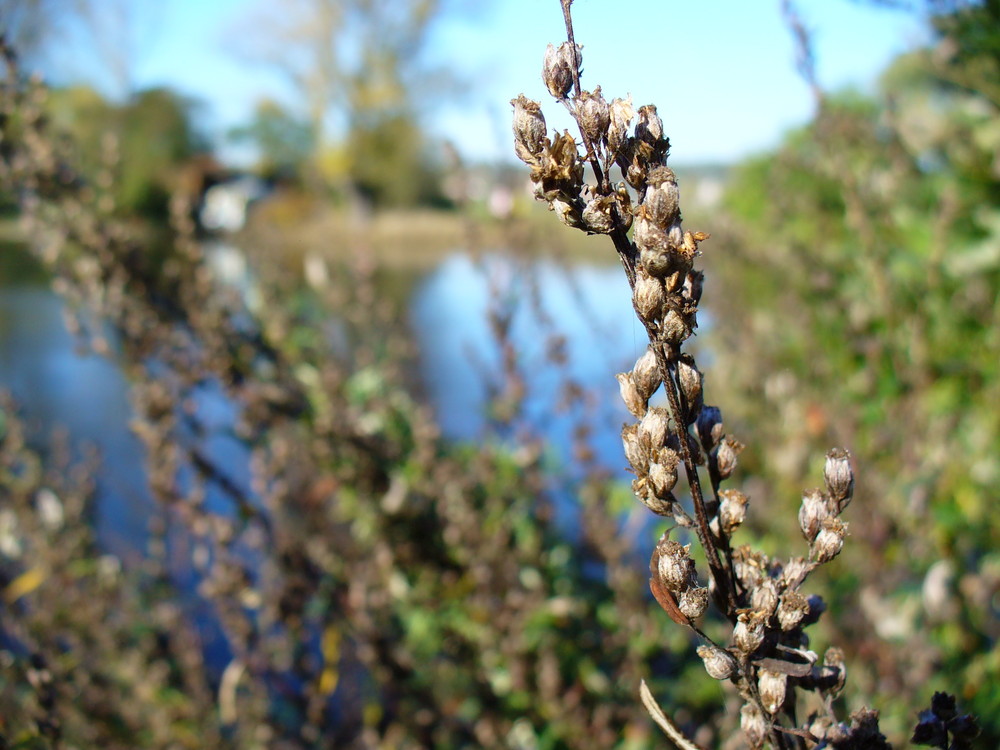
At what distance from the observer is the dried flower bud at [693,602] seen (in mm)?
574

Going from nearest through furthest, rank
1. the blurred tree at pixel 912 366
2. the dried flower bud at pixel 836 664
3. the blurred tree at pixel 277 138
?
the dried flower bud at pixel 836 664 → the blurred tree at pixel 912 366 → the blurred tree at pixel 277 138

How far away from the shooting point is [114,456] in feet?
14.0

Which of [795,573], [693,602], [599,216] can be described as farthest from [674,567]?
[599,216]

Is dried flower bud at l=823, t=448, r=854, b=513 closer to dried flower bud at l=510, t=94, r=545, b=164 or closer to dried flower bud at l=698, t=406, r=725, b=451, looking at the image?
dried flower bud at l=698, t=406, r=725, b=451

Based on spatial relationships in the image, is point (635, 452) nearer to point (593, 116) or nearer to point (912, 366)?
point (593, 116)

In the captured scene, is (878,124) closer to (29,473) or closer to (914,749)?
(914,749)

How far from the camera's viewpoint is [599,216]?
58cm

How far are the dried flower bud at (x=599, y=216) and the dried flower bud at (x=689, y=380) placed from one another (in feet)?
0.38

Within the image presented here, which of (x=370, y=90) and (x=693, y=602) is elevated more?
(x=370, y=90)

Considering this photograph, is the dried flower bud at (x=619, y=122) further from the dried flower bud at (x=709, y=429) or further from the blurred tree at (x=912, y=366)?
the blurred tree at (x=912, y=366)

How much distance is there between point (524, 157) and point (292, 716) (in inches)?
70.4

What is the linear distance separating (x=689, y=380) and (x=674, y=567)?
0.45 feet

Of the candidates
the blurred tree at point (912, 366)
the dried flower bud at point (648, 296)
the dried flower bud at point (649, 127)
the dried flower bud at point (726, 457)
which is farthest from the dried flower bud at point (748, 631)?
the blurred tree at point (912, 366)

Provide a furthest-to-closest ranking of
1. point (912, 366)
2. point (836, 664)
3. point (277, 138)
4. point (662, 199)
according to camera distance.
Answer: point (277, 138), point (912, 366), point (836, 664), point (662, 199)
